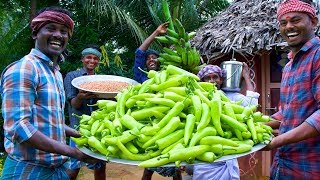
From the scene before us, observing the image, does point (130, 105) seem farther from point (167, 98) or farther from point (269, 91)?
point (269, 91)

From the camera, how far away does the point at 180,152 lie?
1.93 m

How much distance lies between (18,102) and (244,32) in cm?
457

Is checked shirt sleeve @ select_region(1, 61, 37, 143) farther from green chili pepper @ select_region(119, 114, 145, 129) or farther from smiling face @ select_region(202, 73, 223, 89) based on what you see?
smiling face @ select_region(202, 73, 223, 89)

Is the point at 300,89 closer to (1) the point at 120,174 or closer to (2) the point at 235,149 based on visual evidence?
(2) the point at 235,149

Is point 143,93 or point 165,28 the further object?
point 165,28

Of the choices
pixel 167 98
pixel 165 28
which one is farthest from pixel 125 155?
pixel 165 28

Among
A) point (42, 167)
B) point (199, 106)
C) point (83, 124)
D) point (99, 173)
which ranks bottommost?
point (99, 173)

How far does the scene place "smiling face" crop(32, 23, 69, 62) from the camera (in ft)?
7.81

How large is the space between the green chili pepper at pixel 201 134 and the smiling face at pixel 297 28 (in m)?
0.94

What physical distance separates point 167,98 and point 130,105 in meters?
0.27

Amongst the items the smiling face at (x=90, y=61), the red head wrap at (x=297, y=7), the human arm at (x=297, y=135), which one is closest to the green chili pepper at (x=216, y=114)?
the human arm at (x=297, y=135)

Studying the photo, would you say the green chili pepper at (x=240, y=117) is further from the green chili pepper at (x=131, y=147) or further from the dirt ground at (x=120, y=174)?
the dirt ground at (x=120, y=174)

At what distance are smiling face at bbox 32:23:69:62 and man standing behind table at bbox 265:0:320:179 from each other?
59.4 inches

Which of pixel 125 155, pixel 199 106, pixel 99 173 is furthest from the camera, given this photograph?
pixel 99 173
